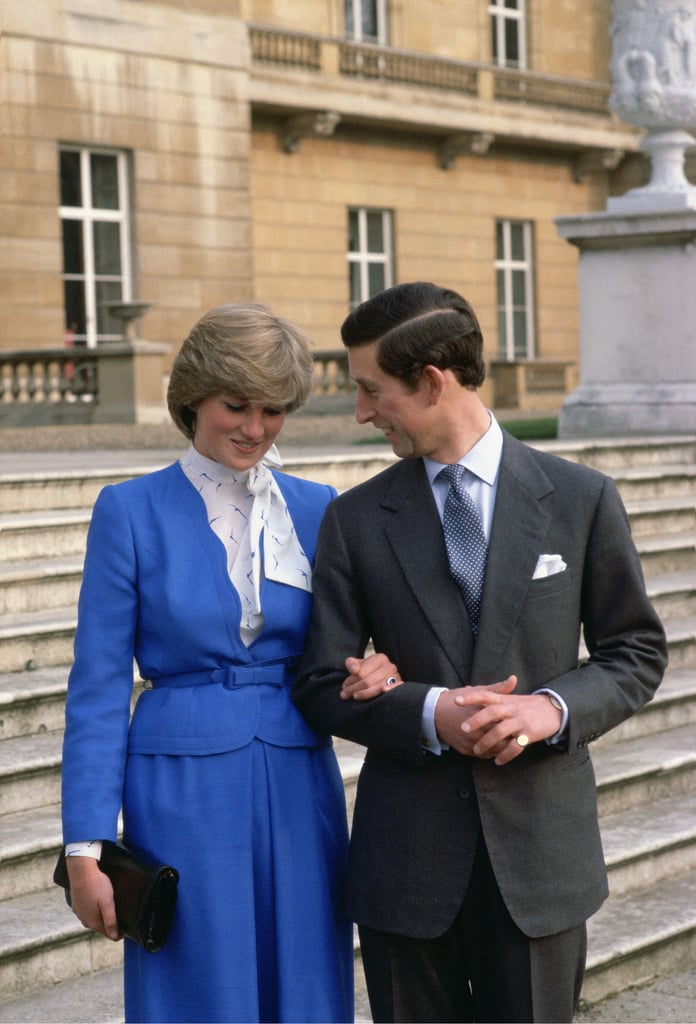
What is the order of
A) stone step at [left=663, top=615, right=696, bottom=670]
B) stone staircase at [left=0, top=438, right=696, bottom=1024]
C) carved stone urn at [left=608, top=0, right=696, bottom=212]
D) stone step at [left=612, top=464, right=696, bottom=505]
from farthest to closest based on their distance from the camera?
1. carved stone urn at [left=608, top=0, right=696, bottom=212]
2. stone step at [left=612, top=464, right=696, bottom=505]
3. stone step at [left=663, top=615, right=696, bottom=670]
4. stone staircase at [left=0, top=438, right=696, bottom=1024]

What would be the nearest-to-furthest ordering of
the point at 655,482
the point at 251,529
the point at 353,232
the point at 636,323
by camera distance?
the point at 251,529, the point at 655,482, the point at 636,323, the point at 353,232

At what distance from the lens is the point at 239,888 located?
2.70 m

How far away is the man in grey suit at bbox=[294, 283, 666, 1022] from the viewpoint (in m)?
2.59

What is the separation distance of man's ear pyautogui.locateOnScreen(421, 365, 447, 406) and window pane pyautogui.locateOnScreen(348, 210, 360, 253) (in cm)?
2404

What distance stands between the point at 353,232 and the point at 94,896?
24354mm

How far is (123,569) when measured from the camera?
108 inches

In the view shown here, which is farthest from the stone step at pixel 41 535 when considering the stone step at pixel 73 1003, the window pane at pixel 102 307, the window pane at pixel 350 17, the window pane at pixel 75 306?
the window pane at pixel 350 17

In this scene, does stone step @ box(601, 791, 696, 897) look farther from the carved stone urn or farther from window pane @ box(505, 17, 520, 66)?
window pane @ box(505, 17, 520, 66)

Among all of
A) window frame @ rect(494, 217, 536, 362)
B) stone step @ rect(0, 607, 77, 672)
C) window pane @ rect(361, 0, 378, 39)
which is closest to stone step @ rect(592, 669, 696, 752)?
stone step @ rect(0, 607, 77, 672)

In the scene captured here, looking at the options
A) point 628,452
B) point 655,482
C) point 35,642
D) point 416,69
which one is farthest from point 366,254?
point 35,642

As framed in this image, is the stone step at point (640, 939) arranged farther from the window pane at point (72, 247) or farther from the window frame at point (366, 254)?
the window frame at point (366, 254)

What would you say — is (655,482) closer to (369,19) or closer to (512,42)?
(369,19)

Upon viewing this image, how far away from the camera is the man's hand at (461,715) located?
2.45m

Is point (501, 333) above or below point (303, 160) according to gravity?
below
